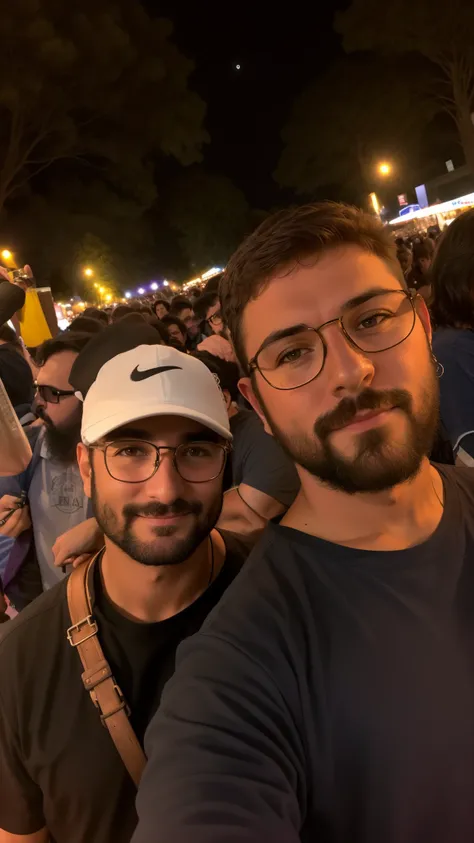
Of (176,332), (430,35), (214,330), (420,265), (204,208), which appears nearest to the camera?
(214,330)

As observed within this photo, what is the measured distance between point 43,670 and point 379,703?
3.31ft

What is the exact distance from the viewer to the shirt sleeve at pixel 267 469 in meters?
2.77

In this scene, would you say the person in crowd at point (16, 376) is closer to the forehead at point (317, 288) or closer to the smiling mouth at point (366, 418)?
the forehead at point (317, 288)

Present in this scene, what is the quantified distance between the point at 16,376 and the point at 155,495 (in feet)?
10.3


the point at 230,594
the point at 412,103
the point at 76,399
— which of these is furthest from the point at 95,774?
the point at 412,103

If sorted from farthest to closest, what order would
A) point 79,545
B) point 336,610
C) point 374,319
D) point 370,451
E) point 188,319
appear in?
point 188,319 < point 79,545 < point 374,319 < point 370,451 < point 336,610

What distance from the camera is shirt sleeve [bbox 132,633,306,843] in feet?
3.48

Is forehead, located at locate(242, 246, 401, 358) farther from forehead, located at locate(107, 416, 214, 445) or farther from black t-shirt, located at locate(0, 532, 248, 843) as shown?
black t-shirt, located at locate(0, 532, 248, 843)

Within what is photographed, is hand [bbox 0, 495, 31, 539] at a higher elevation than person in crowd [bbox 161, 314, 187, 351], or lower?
lower

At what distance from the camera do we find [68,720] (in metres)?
1.56

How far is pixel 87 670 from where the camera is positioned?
5.21 feet

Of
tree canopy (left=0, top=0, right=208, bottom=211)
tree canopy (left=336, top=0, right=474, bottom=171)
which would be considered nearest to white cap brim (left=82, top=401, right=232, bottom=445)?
tree canopy (left=0, top=0, right=208, bottom=211)

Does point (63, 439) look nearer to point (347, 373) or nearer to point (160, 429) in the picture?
point (160, 429)

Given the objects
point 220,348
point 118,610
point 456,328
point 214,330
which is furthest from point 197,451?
point 214,330
